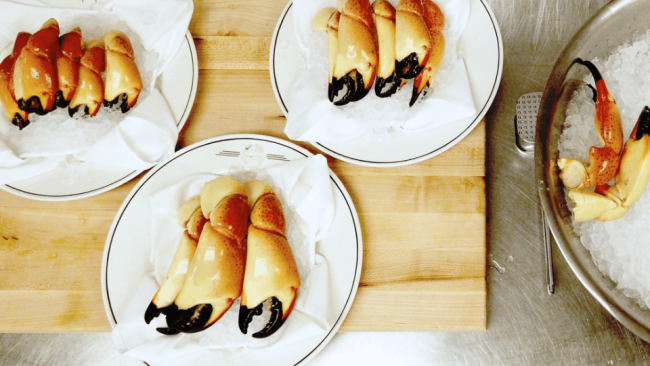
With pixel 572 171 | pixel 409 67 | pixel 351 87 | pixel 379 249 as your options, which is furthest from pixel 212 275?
pixel 572 171

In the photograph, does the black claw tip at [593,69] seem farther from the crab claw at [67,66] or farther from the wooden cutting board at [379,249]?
the crab claw at [67,66]

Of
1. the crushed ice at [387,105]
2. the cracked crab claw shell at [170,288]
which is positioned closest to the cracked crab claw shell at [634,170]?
the crushed ice at [387,105]

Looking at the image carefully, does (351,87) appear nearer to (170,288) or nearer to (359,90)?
(359,90)


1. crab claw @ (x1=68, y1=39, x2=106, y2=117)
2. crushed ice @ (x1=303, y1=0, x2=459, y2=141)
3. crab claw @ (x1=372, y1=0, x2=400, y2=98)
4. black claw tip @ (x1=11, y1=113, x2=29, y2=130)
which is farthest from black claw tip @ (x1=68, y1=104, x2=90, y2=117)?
crab claw @ (x1=372, y1=0, x2=400, y2=98)

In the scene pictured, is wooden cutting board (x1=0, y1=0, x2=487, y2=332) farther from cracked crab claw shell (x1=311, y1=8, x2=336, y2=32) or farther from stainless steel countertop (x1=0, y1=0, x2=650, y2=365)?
cracked crab claw shell (x1=311, y1=8, x2=336, y2=32)

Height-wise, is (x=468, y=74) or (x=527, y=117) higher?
(x=468, y=74)

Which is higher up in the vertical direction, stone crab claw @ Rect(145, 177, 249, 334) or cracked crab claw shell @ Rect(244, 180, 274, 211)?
cracked crab claw shell @ Rect(244, 180, 274, 211)
